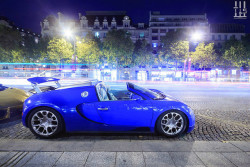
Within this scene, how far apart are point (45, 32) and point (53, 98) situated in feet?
219

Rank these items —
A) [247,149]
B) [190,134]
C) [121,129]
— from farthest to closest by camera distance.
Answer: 1. [190,134]
2. [121,129]
3. [247,149]

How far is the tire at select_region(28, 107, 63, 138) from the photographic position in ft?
13.6

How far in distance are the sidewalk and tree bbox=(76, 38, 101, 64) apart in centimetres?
3666

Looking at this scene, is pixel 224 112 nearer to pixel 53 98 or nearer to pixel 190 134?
pixel 190 134

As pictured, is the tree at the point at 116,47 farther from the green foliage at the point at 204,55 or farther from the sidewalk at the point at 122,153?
the sidewalk at the point at 122,153

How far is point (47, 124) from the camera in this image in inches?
165

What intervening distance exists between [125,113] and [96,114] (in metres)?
0.63

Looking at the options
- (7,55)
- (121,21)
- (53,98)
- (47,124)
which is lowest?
(47,124)

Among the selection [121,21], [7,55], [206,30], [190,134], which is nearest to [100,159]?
[190,134]

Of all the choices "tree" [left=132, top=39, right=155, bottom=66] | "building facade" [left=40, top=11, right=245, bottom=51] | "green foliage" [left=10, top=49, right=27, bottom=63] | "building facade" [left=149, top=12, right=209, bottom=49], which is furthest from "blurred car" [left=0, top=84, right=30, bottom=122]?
"building facade" [left=149, top=12, right=209, bottom=49]

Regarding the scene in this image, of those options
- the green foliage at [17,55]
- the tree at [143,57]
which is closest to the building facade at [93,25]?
the tree at [143,57]

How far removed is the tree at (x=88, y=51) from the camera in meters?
39.3

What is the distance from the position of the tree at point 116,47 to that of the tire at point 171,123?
120 feet

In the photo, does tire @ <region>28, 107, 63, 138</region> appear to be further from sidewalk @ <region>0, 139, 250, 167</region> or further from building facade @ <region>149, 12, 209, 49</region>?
building facade @ <region>149, 12, 209, 49</region>
